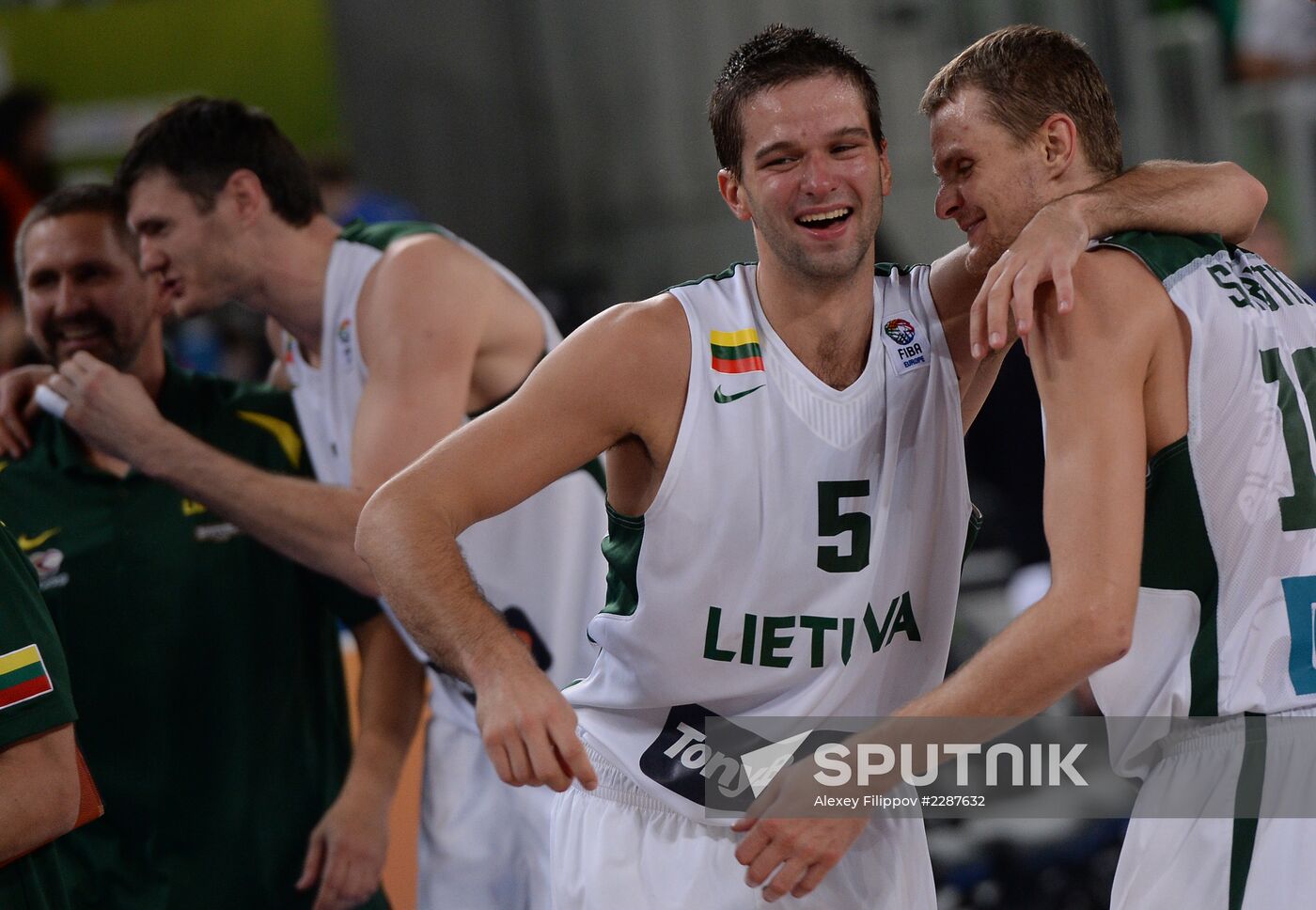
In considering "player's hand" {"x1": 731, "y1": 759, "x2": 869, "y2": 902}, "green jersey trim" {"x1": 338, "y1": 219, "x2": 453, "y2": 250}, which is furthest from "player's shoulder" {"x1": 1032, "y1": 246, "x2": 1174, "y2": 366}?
"green jersey trim" {"x1": 338, "y1": 219, "x2": 453, "y2": 250}

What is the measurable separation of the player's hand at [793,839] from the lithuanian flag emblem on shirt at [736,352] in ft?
2.71

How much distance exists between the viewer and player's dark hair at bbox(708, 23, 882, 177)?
2.93 m

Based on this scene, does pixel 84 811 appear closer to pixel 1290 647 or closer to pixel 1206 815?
pixel 1206 815

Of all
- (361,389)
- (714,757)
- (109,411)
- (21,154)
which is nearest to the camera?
(714,757)

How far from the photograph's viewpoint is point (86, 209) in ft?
14.0

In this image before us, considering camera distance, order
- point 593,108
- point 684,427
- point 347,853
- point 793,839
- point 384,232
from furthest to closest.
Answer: point 593,108, point 384,232, point 347,853, point 684,427, point 793,839

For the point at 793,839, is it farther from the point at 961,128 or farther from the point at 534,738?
the point at 961,128

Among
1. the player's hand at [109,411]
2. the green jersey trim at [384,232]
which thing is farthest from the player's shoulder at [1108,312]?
the player's hand at [109,411]

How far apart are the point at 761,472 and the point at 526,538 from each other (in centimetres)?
137

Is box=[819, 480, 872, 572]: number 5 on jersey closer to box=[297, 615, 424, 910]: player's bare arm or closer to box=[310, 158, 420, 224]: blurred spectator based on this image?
box=[297, 615, 424, 910]: player's bare arm

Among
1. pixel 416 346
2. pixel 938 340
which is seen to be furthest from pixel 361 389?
pixel 938 340

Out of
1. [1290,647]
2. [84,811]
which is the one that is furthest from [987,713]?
[84,811]

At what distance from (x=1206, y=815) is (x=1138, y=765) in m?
0.21

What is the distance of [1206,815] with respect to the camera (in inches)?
100
